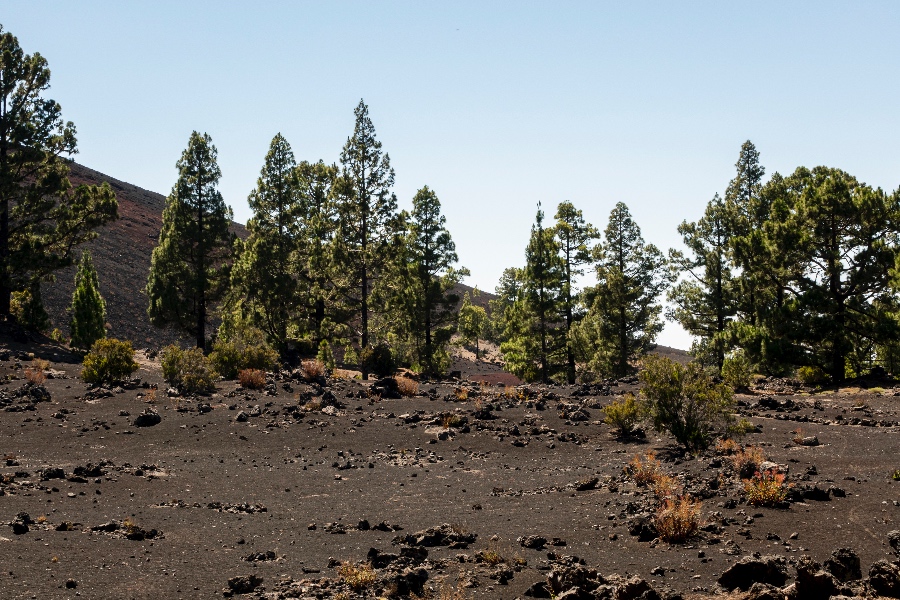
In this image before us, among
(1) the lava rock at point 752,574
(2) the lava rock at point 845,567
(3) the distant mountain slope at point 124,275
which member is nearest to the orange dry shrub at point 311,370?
(1) the lava rock at point 752,574

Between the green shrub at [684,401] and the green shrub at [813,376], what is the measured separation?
806 inches

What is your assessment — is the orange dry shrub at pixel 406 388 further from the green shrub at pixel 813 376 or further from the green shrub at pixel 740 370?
the green shrub at pixel 813 376

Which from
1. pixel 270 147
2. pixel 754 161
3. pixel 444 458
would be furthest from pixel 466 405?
pixel 754 161

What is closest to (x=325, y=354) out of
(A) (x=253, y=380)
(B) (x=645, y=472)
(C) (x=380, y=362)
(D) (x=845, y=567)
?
(C) (x=380, y=362)

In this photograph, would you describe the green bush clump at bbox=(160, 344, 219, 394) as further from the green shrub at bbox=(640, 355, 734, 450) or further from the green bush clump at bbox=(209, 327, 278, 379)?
the green shrub at bbox=(640, 355, 734, 450)

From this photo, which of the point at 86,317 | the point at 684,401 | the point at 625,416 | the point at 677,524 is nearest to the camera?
the point at 677,524

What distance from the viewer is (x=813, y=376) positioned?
3581cm

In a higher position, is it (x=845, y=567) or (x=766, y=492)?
(x=766, y=492)

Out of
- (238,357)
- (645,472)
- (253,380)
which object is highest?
(238,357)

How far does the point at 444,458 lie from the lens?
62.2 feet

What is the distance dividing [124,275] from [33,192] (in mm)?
42299

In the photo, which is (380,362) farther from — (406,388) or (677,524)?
(677,524)

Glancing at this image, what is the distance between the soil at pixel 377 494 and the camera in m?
9.38

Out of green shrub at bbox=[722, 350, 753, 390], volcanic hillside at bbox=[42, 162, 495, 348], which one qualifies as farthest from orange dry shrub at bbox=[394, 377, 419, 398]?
volcanic hillside at bbox=[42, 162, 495, 348]
